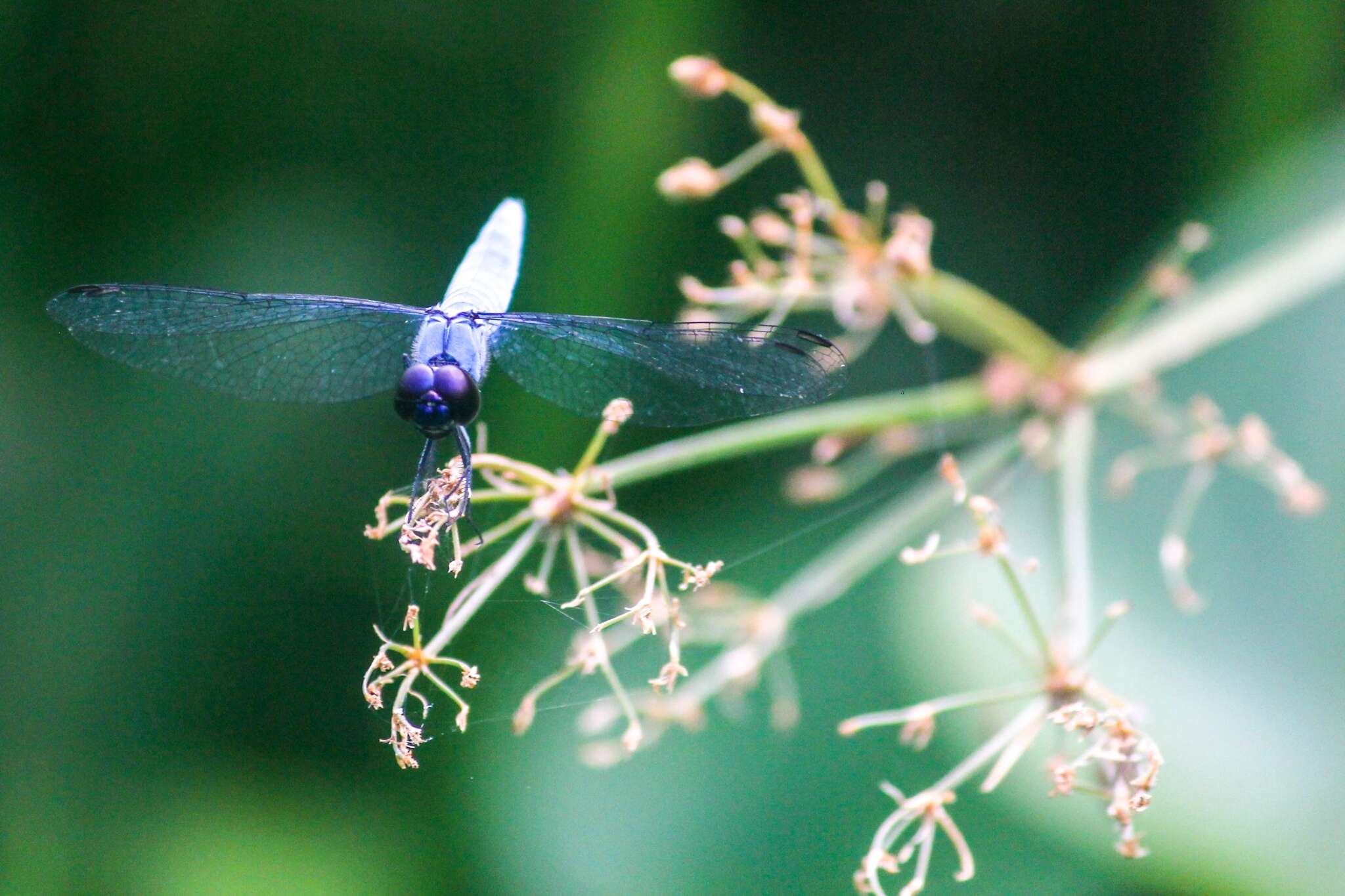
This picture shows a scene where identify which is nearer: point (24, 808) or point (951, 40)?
point (24, 808)

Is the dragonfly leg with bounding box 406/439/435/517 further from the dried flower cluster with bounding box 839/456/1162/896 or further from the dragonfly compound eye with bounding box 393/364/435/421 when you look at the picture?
the dried flower cluster with bounding box 839/456/1162/896

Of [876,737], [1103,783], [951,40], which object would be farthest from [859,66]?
[1103,783]

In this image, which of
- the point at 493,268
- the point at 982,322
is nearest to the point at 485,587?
the point at 493,268

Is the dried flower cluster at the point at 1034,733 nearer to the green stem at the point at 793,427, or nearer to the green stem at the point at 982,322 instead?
the green stem at the point at 793,427

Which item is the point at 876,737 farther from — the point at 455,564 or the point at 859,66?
the point at 859,66

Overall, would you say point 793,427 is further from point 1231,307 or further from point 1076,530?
point 1231,307

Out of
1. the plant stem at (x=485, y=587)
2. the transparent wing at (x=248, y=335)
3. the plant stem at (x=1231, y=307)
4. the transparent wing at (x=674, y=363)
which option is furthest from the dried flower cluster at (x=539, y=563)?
the plant stem at (x=1231, y=307)
